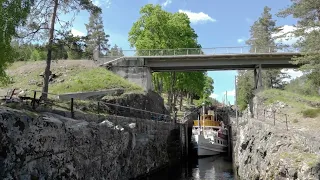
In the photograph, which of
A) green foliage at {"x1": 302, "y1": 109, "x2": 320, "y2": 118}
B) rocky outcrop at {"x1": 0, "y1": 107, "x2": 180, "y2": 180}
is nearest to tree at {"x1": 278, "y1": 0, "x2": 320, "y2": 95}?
green foliage at {"x1": 302, "y1": 109, "x2": 320, "y2": 118}

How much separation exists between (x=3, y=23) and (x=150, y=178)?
14.1 m

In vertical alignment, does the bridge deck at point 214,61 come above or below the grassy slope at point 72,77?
above

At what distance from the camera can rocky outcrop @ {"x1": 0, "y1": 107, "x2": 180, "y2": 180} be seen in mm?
11055

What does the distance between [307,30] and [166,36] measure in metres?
24.2

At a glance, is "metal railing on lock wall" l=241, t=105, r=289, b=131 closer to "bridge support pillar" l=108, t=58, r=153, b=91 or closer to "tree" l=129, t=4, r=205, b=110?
"bridge support pillar" l=108, t=58, r=153, b=91

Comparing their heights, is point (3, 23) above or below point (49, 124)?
above

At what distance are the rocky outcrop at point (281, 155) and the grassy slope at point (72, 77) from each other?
18381 millimetres

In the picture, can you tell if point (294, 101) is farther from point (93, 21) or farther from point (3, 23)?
point (93, 21)

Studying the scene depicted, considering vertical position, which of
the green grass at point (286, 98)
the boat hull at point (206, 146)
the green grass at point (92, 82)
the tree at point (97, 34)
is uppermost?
the tree at point (97, 34)

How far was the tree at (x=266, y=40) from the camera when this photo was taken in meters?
55.0

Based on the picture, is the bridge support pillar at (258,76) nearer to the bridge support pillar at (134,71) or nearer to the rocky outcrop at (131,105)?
the rocky outcrop at (131,105)

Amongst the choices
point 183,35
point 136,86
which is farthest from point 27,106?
point 183,35

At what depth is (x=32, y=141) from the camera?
38.6 feet

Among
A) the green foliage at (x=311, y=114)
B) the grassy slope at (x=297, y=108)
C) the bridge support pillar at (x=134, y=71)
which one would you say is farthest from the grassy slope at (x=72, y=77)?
the green foliage at (x=311, y=114)
